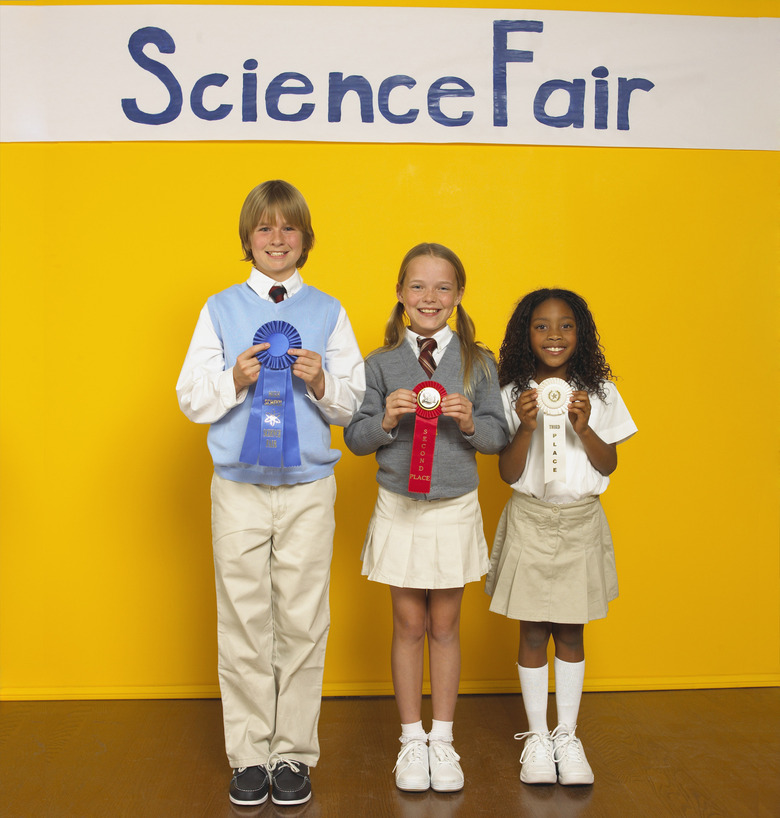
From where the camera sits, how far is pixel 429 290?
1.96 m

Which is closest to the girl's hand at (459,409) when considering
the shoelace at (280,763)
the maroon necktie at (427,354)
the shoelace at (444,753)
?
the maroon necktie at (427,354)

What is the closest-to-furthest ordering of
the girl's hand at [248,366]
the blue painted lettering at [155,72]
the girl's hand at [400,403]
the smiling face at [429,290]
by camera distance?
the girl's hand at [248,366] → the girl's hand at [400,403] → the smiling face at [429,290] → the blue painted lettering at [155,72]

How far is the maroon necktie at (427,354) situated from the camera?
199cm

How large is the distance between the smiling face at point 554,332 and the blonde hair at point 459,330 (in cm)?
13

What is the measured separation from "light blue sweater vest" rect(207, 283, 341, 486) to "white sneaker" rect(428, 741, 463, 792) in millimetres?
732

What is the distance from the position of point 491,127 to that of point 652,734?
1.84 meters

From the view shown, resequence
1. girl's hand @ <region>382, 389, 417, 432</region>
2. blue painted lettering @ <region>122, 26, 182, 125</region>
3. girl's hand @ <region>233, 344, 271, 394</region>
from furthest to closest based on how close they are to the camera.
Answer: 1. blue painted lettering @ <region>122, 26, 182, 125</region>
2. girl's hand @ <region>382, 389, 417, 432</region>
3. girl's hand @ <region>233, 344, 271, 394</region>

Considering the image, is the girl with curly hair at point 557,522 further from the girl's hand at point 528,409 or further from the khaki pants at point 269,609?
the khaki pants at point 269,609

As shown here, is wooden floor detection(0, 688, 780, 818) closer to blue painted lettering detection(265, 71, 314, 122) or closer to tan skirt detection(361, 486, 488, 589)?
tan skirt detection(361, 486, 488, 589)

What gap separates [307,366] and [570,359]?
0.70 metres

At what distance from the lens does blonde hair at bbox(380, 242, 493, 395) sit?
1.98m

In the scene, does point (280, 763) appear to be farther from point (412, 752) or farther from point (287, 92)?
point (287, 92)

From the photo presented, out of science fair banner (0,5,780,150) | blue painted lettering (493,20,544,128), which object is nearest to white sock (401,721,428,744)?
science fair banner (0,5,780,150)

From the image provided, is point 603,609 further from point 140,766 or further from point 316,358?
point 140,766
